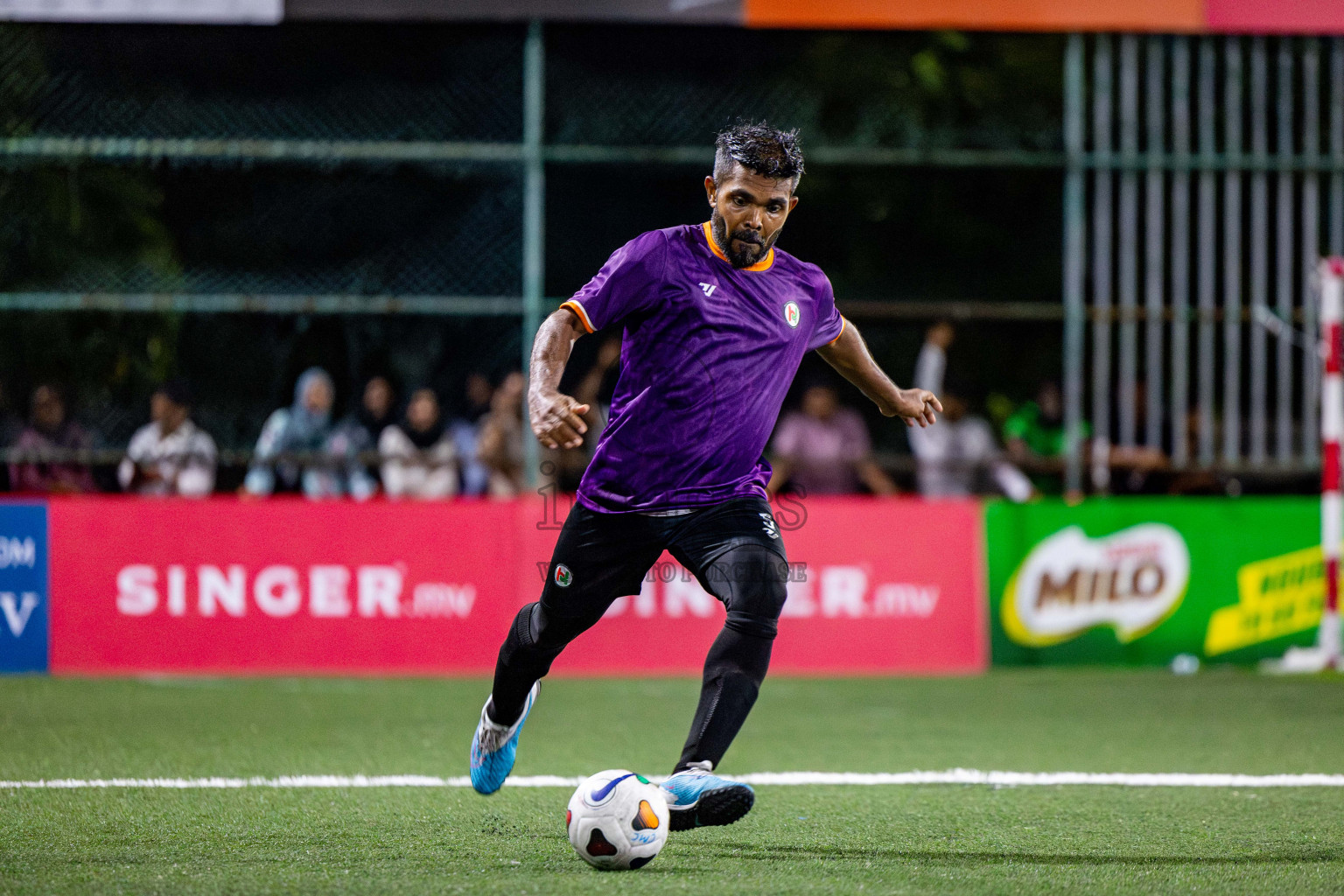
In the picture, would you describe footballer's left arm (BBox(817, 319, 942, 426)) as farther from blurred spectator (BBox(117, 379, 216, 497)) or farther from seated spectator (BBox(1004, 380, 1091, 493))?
seated spectator (BBox(1004, 380, 1091, 493))

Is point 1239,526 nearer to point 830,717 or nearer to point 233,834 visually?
point 830,717

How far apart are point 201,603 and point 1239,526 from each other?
22.9 feet

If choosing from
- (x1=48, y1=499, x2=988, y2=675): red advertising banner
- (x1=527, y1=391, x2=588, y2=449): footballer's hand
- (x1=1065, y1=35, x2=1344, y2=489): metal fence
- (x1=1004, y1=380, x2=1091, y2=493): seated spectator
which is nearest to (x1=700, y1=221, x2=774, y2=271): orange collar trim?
(x1=527, y1=391, x2=588, y2=449): footballer's hand

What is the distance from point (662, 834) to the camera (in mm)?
4645

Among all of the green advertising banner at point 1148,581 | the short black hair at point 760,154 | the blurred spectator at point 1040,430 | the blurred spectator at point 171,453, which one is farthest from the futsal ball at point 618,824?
the blurred spectator at point 1040,430

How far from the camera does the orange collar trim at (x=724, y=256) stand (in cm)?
515

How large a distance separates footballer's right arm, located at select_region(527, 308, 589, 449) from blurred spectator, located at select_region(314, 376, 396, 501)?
22.5 ft

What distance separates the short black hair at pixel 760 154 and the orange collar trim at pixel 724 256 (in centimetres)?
17

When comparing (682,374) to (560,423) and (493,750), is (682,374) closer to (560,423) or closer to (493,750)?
(560,423)

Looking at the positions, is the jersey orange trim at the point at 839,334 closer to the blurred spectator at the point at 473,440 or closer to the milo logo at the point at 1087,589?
the milo logo at the point at 1087,589

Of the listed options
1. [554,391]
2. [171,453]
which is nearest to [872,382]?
[554,391]

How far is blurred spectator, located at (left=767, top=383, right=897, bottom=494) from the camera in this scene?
12.1m

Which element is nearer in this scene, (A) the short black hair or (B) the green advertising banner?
(A) the short black hair

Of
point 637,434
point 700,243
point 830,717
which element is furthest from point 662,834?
point 830,717
